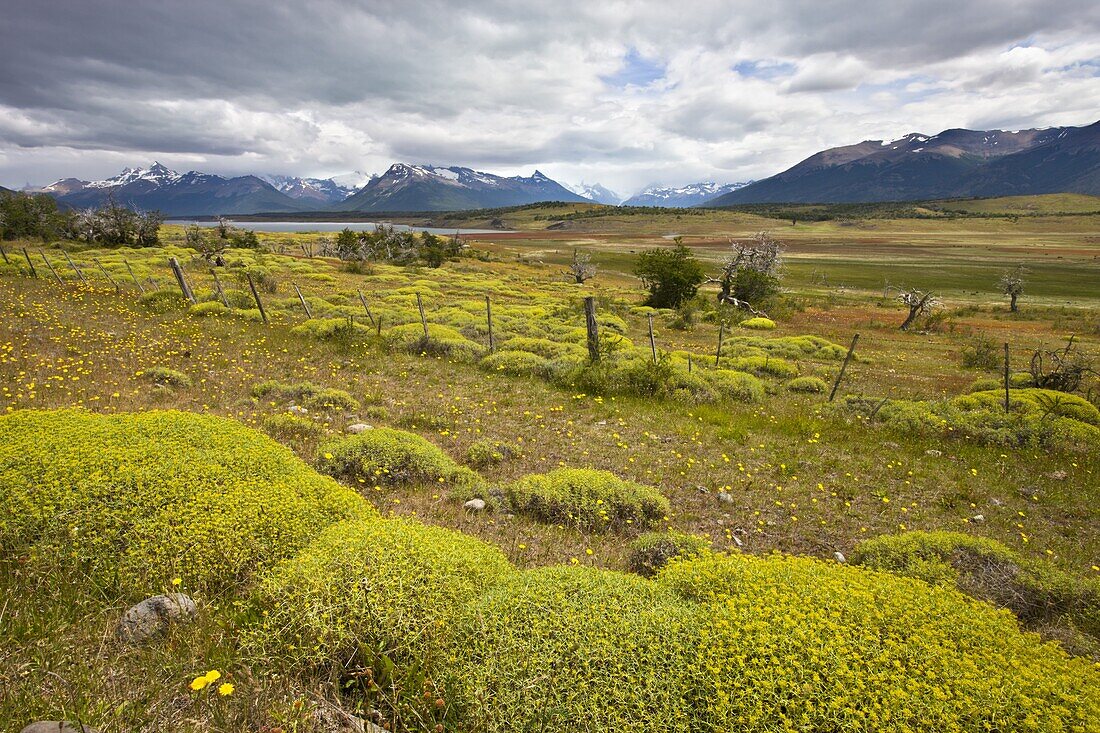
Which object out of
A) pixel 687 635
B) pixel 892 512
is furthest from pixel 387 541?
pixel 892 512

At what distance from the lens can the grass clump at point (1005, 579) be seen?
5316 millimetres

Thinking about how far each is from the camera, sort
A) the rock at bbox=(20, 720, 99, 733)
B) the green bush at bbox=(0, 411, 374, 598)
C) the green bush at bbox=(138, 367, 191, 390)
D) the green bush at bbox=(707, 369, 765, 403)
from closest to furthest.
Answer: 1. the rock at bbox=(20, 720, 99, 733)
2. the green bush at bbox=(0, 411, 374, 598)
3. the green bush at bbox=(138, 367, 191, 390)
4. the green bush at bbox=(707, 369, 765, 403)

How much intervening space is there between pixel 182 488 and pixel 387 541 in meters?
2.06

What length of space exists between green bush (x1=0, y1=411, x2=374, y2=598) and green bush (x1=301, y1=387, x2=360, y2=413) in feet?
17.4

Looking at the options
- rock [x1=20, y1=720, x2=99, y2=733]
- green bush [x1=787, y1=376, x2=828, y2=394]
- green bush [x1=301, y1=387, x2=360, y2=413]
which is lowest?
green bush [x1=787, y1=376, x2=828, y2=394]

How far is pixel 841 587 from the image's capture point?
150 inches

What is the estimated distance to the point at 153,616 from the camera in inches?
140

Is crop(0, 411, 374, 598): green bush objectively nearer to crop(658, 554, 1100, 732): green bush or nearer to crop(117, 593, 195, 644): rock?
crop(117, 593, 195, 644): rock

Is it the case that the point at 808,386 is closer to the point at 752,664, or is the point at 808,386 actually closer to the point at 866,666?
the point at 866,666

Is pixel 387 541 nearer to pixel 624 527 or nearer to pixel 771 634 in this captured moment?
pixel 771 634

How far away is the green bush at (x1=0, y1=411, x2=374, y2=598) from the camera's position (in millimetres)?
3898

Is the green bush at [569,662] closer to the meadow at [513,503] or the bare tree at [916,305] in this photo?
the meadow at [513,503]

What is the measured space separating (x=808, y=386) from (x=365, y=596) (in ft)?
53.6

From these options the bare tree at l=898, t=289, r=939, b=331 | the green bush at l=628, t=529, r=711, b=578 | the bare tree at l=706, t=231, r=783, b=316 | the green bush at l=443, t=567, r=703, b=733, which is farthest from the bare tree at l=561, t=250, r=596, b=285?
the green bush at l=443, t=567, r=703, b=733
